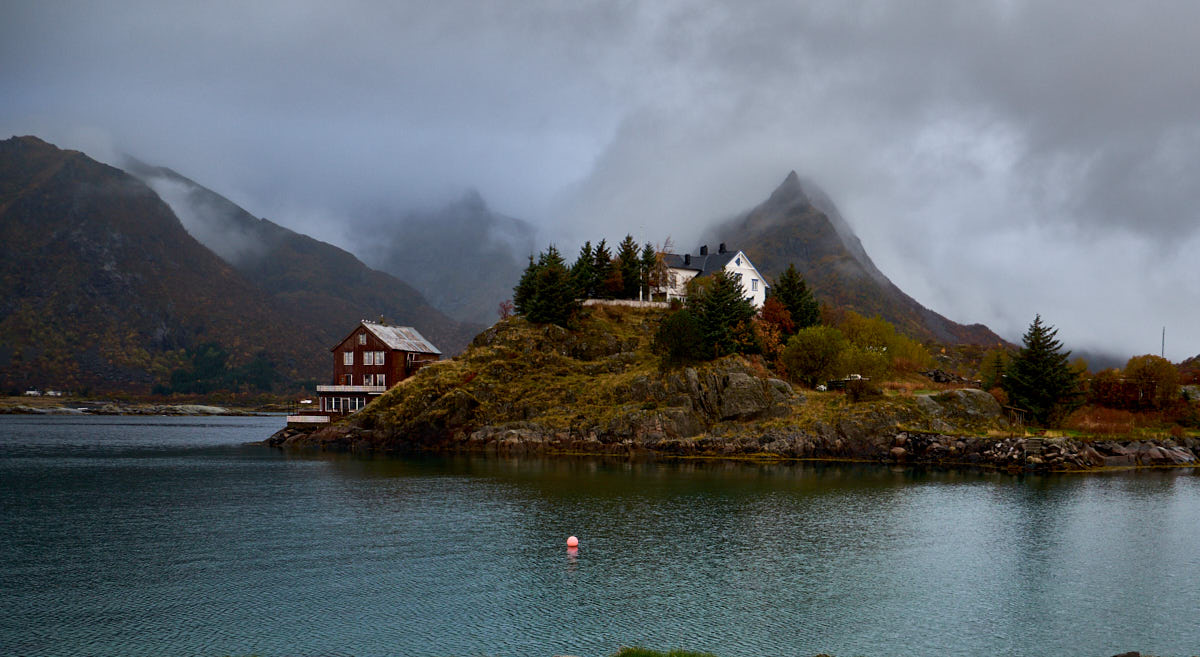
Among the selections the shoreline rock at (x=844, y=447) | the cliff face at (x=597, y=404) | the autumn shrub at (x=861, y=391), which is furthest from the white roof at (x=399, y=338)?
the autumn shrub at (x=861, y=391)

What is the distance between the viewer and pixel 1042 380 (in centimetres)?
9031

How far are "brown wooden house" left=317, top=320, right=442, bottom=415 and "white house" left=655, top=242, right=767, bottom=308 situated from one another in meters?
42.0

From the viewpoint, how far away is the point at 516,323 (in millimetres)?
111625

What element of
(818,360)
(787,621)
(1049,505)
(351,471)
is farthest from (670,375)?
(787,621)

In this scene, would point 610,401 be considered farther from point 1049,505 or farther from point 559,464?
point 1049,505

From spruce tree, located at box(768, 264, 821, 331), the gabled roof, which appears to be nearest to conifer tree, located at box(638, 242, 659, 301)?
spruce tree, located at box(768, 264, 821, 331)

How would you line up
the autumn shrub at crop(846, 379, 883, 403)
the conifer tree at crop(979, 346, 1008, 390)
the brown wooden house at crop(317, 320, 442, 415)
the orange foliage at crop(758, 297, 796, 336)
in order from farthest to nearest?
the brown wooden house at crop(317, 320, 442, 415)
the orange foliage at crop(758, 297, 796, 336)
the conifer tree at crop(979, 346, 1008, 390)
the autumn shrub at crop(846, 379, 883, 403)

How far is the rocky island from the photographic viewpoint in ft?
272

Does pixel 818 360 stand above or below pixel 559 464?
above

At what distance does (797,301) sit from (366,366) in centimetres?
6722

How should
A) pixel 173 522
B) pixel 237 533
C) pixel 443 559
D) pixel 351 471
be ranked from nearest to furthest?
pixel 443 559 < pixel 237 533 < pixel 173 522 < pixel 351 471

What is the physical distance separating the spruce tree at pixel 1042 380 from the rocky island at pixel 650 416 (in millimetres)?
5110

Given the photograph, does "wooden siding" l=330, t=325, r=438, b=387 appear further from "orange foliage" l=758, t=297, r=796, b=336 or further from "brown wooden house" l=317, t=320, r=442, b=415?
"orange foliage" l=758, t=297, r=796, b=336

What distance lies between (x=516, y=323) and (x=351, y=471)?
43.1m
